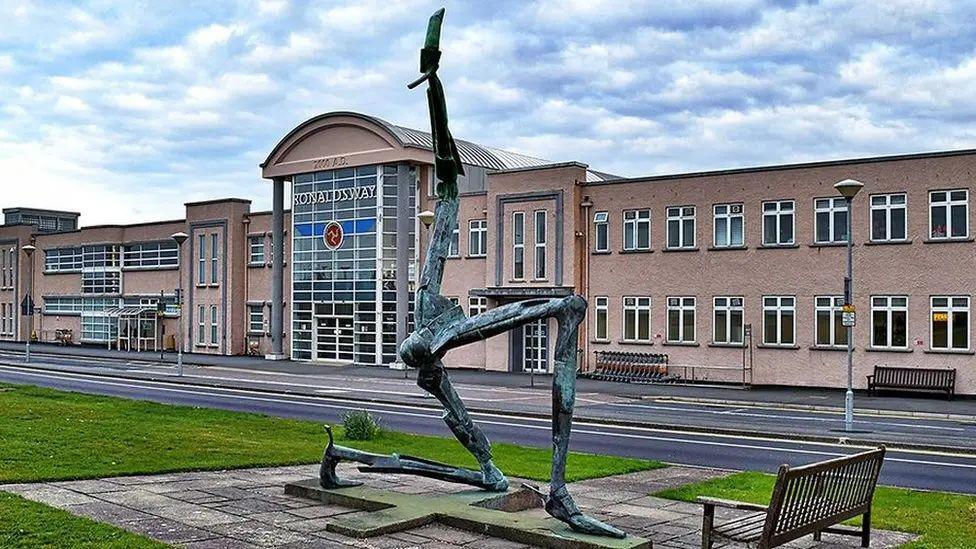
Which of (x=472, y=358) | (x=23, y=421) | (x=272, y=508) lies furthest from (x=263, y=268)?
(x=272, y=508)

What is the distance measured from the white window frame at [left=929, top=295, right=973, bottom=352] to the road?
44.7 ft

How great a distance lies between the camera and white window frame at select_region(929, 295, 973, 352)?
103ft

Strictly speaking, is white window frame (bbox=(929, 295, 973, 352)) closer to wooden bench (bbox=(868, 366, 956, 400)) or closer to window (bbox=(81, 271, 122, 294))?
wooden bench (bbox=(868, 366, 956, 400))

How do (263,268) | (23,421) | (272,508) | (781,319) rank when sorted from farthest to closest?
(263,268) → (781,319) → (23,421) → (272,508)

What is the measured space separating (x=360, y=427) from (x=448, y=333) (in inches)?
310

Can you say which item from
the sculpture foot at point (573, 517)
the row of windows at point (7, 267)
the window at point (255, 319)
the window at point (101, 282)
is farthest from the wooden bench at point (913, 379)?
the row of windows at point (7, 267)

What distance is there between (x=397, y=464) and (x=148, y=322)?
174 ft

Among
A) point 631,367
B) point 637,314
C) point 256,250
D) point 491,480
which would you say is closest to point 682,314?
point 637,314

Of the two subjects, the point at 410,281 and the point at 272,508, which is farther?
the point at 410,281

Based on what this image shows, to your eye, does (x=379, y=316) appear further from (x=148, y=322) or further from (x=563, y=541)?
(x=563, y=541)

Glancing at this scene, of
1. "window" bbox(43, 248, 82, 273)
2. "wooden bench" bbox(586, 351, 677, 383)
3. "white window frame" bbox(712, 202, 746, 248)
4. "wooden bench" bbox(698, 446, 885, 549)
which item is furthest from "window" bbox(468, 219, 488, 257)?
"window" bbox(43, 248, 82, 273)

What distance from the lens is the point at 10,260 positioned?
73750mm

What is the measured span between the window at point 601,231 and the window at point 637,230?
2.62 ft

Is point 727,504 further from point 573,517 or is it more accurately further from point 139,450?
point 139,450
